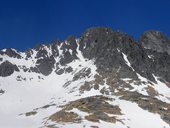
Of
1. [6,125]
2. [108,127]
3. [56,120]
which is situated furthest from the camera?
[6,125]

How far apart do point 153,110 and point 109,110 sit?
68.4 ft

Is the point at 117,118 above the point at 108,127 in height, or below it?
above

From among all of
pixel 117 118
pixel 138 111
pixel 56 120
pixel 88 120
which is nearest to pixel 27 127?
pixel 56 120

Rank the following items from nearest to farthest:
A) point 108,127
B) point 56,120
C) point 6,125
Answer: point 108,127, point 56,120, point 6,125

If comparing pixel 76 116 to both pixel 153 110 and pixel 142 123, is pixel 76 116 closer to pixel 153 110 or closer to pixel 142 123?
pixel 142 123

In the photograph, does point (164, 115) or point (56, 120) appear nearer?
point (56, 120)

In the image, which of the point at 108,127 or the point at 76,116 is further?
the point at 76,116

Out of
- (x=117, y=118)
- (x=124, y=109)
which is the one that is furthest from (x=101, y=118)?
(x=124, y=109)

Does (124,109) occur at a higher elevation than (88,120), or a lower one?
higher


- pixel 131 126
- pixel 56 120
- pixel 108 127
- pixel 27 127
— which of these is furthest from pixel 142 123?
pixel 27 127

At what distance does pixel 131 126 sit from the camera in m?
172

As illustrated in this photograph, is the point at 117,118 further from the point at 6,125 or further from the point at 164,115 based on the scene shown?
the point at 6,125

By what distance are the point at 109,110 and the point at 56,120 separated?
28.4m

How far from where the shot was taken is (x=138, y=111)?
196 m
